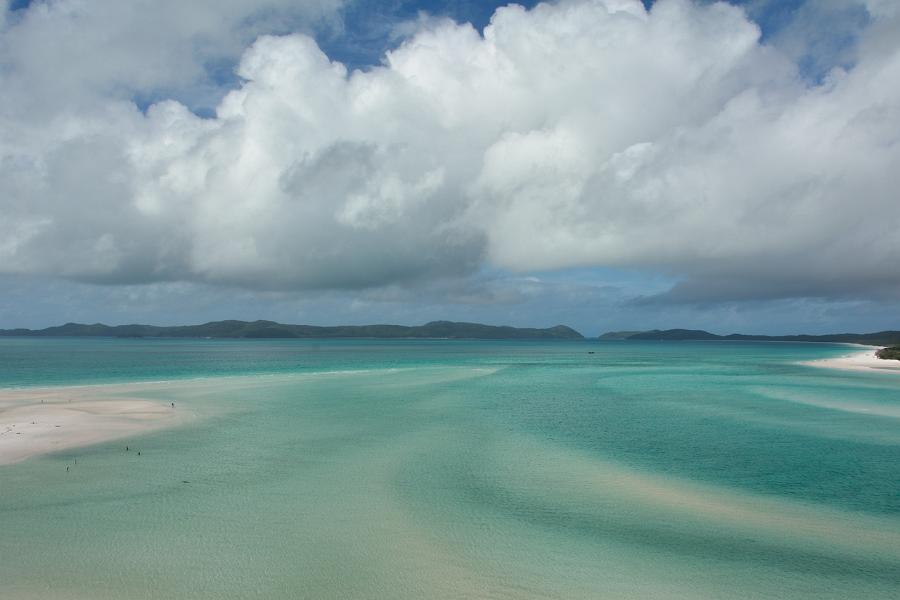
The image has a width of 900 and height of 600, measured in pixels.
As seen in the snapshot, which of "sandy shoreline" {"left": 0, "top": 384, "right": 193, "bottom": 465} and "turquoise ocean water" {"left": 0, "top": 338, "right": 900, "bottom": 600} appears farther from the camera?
"sandy shoreline" {"left": 0, "top": 384, "right": 193, "bottom": 465}

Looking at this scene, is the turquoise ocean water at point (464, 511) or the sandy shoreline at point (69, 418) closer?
the turquoise ocean water at point (464, 511)

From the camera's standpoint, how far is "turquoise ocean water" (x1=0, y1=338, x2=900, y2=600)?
1071 cm

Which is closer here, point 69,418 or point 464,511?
point 464,511

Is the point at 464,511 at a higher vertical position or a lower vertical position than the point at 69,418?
lower

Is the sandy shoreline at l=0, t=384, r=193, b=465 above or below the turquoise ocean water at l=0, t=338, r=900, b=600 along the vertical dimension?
above

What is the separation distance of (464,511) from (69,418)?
2270cm

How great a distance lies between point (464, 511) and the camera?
1456 centimetres

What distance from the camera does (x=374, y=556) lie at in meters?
11.8

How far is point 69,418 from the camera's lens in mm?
27422

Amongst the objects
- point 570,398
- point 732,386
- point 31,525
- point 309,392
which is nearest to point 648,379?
point 732,386

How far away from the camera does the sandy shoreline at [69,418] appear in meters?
21.5

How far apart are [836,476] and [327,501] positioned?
15873mm

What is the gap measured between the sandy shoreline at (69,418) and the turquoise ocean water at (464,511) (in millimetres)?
1446

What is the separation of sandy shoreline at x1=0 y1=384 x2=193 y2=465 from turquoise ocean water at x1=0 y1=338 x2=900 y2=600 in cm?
145
